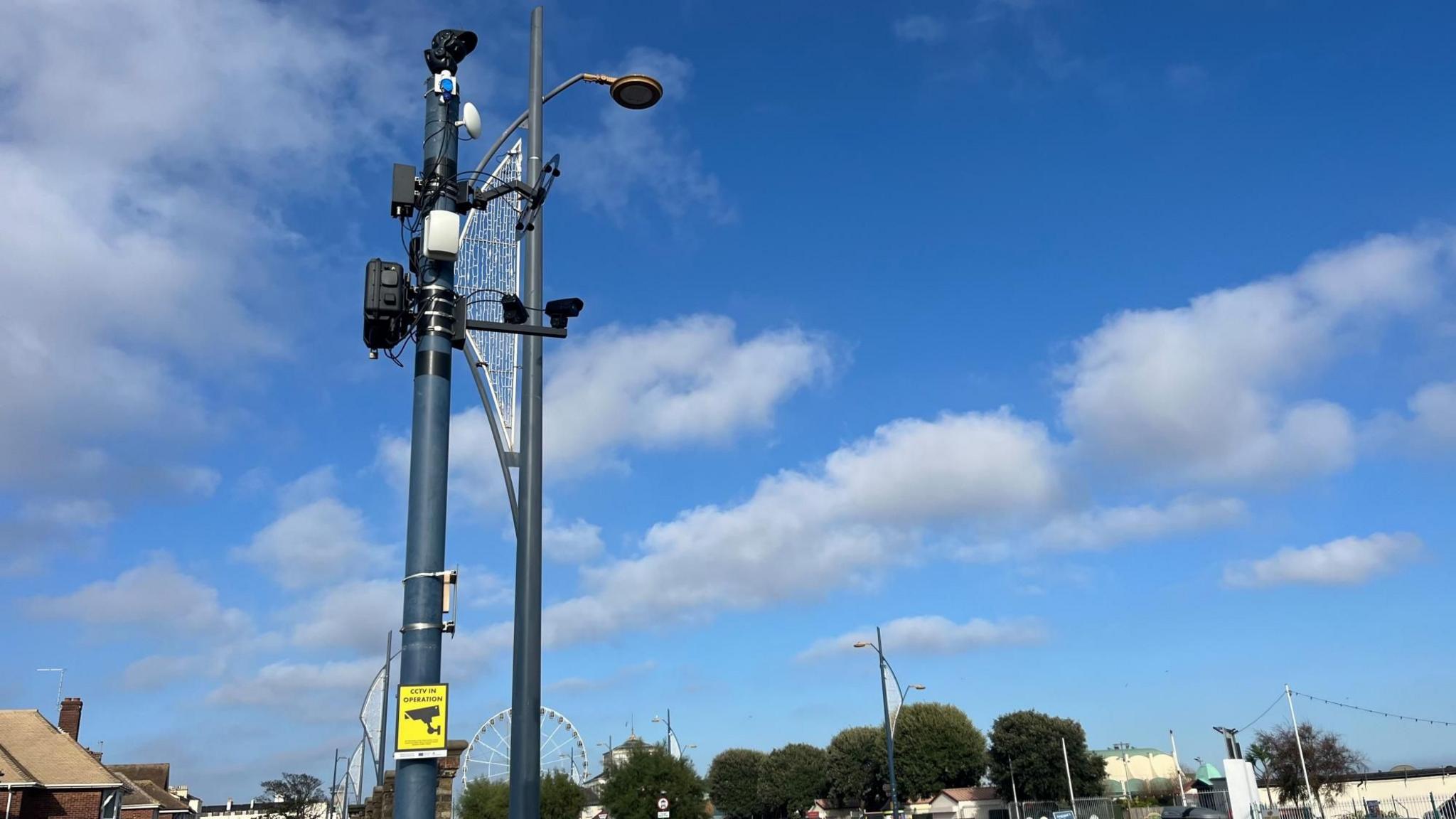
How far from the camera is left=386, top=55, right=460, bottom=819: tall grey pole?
7547mm

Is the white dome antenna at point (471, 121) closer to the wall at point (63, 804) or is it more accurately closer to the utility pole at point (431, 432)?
the utility pole at point (431, 432)

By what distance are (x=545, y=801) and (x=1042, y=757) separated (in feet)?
185

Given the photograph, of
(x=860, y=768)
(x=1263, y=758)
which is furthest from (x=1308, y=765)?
(x=860, y=768)

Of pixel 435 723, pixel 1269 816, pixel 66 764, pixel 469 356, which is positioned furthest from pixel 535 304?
pixel 66 764

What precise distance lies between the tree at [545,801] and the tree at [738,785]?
239 feet

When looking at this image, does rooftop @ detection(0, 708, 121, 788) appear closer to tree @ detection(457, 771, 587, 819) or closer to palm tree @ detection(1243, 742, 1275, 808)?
tree @ detection(457, 771, 587, 819)

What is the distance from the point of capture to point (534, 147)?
10.5m

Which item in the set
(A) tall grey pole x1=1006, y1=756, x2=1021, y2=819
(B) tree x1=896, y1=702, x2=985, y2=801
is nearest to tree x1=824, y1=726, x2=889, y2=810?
(B) tree x1=896, y1=702, x2=985, y2=801

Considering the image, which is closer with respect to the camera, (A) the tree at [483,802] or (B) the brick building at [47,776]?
(A) the tree at [483,802]

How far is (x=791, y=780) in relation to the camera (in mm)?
109500

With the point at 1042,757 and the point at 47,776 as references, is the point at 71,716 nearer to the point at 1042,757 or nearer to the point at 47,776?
the point at 47,776

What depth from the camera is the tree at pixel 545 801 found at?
138 ft

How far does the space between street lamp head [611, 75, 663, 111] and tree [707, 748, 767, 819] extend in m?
111

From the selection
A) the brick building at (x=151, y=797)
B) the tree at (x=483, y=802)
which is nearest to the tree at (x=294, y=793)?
the brick building at (x=151, y=797)
